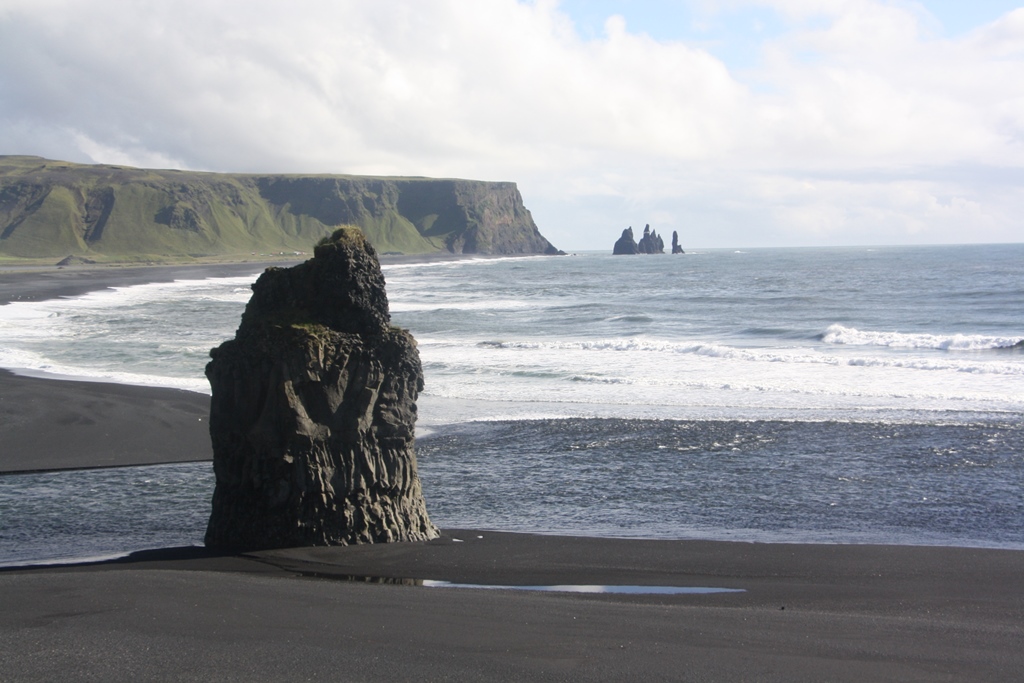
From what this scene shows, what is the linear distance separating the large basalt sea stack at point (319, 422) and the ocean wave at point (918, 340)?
2949 centimetres

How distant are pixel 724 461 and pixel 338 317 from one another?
25.6ft

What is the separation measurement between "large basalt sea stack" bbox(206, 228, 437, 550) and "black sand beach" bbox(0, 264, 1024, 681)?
1.33 feet

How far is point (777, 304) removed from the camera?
2253 inches

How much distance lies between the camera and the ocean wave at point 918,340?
34875mm

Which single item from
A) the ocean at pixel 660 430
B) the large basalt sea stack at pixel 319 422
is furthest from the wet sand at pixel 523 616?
the ocean at pixel 660 430

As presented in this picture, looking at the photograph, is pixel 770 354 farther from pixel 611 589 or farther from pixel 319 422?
pixel 319 422

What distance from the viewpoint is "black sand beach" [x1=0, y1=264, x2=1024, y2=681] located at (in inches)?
271

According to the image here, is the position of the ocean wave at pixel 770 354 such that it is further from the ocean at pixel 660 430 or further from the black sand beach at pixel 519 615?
the black sand beach at pixel 519 615

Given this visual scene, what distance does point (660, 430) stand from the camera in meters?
18.4

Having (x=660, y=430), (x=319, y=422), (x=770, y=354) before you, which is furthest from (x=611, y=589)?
(x=770, y=354)

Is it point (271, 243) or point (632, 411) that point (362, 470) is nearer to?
point (632, 411)

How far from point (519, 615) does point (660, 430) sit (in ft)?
34.9

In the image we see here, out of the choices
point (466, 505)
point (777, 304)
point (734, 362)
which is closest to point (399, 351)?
point (466, 505)

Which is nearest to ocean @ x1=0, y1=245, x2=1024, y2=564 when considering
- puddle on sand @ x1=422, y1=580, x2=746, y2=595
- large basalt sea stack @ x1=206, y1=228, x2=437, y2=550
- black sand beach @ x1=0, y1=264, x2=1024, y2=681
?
black sand beach @ x1=0, y1=264, x2=1024, y2=681
